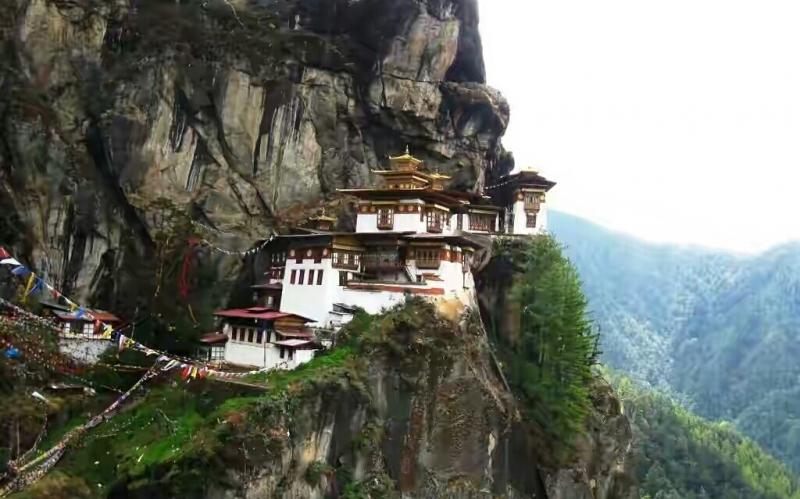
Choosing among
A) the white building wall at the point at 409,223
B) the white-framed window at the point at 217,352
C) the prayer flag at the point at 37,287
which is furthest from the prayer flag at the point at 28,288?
the white building wall at the point at 409,223

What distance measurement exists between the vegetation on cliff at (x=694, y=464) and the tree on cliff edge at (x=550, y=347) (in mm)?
51224

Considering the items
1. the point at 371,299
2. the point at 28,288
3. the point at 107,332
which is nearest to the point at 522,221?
the point at 371,299

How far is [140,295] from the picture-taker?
41.3 meters

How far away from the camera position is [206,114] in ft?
152

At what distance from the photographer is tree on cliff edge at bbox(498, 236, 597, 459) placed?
4325cm

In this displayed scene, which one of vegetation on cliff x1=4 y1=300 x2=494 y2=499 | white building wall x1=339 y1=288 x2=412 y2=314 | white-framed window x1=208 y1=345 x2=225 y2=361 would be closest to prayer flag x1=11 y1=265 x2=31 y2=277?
vegetation on cliff x1=4 y1=300 x2=494 y2=499

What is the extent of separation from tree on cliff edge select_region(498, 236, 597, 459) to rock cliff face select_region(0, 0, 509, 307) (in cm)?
1236

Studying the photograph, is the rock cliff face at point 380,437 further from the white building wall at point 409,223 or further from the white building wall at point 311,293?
the white building wall at point 409,223

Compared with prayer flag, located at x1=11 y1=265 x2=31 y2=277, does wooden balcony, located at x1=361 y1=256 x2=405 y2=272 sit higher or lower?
higher

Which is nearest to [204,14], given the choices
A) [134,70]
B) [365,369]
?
[134,70]

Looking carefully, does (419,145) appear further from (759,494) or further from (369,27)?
(759,494)

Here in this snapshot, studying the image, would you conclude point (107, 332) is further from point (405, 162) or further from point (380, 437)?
point (405, 162)

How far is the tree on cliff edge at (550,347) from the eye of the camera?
142 ft

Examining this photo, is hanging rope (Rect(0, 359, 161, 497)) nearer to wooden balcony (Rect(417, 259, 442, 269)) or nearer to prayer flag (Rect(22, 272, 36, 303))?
prayer flag (Rect(22, 272, 36, 303))
